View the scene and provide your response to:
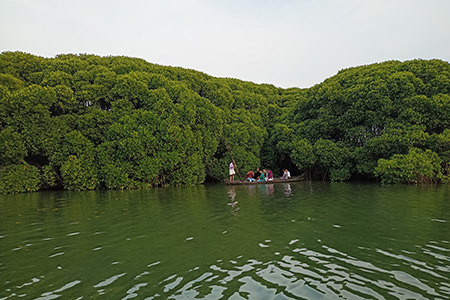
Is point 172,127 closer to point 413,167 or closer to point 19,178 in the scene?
point 19,178

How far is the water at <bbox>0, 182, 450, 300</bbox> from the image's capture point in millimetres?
5355

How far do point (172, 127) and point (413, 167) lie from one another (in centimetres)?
1902

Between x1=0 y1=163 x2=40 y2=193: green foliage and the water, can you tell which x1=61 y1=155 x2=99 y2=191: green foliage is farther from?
the water

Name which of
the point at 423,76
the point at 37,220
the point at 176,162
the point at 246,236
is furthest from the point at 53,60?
the point at 423,76

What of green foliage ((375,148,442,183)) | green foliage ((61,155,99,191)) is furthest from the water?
green foliage ((375,148,442,183))

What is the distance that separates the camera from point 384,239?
8.20 m

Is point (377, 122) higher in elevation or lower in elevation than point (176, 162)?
higher

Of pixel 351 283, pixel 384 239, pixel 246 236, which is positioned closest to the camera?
pixel 351 283

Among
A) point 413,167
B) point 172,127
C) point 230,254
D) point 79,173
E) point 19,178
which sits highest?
point 172,127

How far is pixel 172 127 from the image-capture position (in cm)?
2611

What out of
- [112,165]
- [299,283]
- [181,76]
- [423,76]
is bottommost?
[299,283]

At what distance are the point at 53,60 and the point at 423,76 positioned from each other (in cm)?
3258

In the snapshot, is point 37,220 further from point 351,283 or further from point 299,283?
point 351,283

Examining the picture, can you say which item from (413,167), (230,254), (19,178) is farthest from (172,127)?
(230,254)
